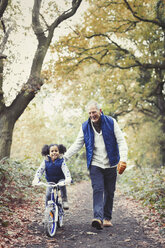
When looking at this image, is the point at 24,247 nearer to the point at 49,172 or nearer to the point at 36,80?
the point at 49,172

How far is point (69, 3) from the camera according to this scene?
33.3ft

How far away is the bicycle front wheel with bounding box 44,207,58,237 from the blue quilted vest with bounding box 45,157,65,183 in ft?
2.33

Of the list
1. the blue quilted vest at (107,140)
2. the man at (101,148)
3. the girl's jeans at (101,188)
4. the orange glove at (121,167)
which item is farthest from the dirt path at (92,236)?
the blue quilted vest at (107,140)

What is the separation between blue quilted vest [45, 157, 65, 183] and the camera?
494 centimetres

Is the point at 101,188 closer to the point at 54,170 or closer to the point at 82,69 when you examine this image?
the point at 54,170

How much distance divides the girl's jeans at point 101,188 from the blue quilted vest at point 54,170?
0.67 m

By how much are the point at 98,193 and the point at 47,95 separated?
19.6 feet

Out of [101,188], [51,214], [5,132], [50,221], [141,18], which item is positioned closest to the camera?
[50,221]

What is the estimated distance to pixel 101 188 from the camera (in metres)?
4.61

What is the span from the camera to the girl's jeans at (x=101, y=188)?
4484 mm

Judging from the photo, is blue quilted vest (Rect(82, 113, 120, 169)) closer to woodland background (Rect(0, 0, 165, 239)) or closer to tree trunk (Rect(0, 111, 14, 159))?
woodland background (Rect(0, 0, 165, 239))

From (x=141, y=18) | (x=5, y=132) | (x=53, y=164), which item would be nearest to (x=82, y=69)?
(x=141, y=18)

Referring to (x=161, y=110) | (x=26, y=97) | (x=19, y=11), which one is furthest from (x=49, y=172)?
(x=161, y=110)

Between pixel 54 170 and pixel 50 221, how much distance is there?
998mm
